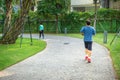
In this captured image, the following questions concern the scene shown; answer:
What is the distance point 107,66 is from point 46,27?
118 ft

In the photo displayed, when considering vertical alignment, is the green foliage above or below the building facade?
below

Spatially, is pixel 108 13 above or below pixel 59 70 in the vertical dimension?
above

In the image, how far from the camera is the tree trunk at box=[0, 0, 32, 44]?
2566 cm

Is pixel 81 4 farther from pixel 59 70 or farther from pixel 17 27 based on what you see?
pixel 59 70

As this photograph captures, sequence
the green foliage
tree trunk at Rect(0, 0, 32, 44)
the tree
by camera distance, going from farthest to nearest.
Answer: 1. the green foliage
2. the tree
3. tree trunk at Rect(0, 0, 32, 44)

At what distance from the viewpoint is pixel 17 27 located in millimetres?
25703

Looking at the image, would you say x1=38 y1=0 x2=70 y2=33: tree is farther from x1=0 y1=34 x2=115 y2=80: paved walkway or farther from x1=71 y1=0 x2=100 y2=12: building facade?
x1=0 y1=34 x2=115 y2=80: paved walkway

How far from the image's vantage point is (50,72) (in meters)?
12.5

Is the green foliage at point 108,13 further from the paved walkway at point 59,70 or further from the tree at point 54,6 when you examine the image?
the paved walkway at point 59,70

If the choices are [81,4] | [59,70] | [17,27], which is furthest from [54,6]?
[59,70]

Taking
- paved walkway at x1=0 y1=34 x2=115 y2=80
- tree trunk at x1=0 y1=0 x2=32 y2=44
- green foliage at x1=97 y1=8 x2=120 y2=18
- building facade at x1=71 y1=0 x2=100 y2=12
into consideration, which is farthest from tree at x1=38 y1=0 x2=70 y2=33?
paved walkway at x1=0 y1=34 x2=115 y2=80

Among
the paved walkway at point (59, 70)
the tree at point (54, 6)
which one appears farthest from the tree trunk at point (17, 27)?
the tree at point (54, 6)

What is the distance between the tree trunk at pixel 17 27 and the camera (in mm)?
25656

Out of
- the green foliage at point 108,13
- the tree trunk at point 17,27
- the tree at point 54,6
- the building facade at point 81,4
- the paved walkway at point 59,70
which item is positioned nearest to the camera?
the paved walkway at point 59,70
